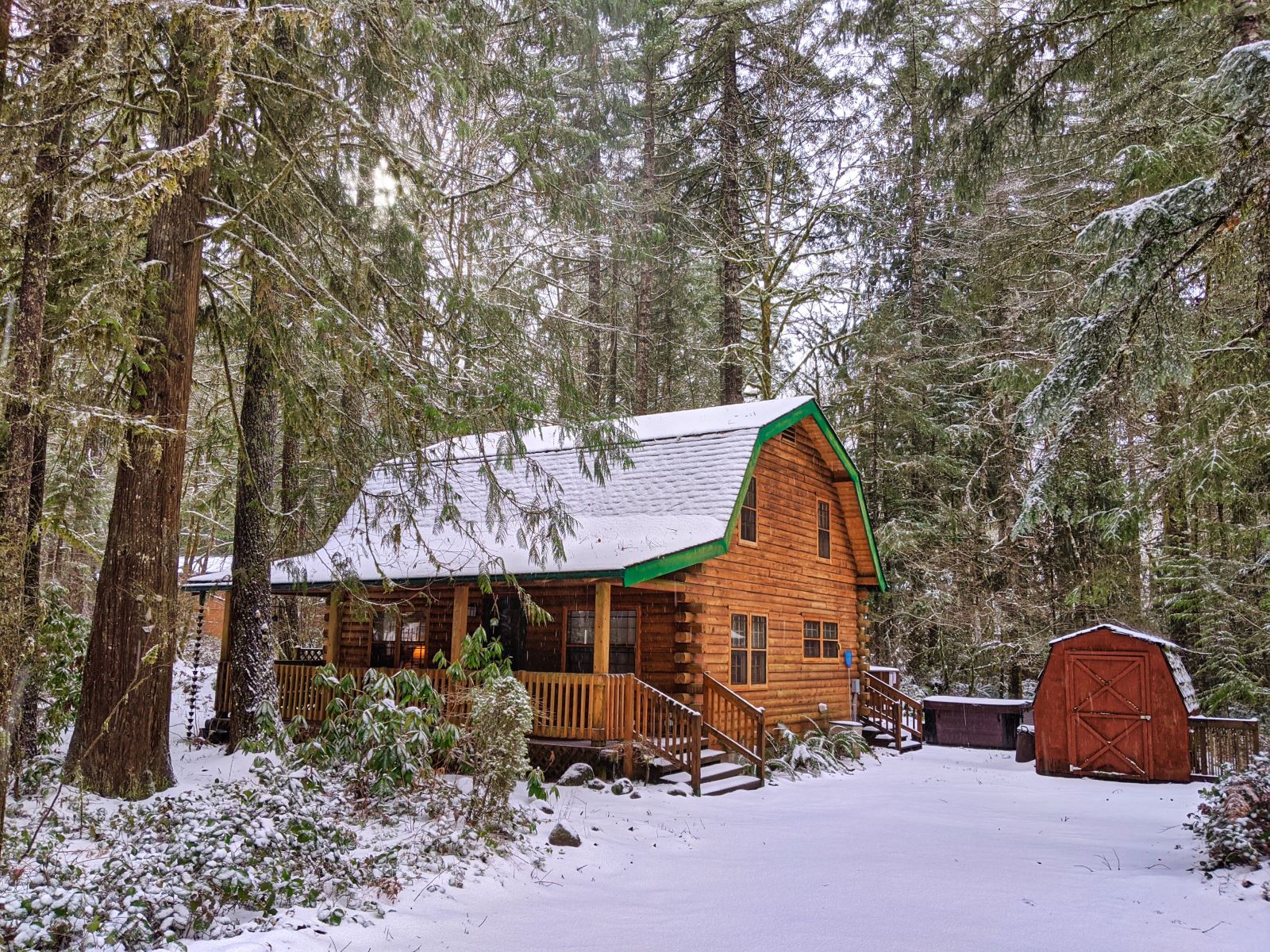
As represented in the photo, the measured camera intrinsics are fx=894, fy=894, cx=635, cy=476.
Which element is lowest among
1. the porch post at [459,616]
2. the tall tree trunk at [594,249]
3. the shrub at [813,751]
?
the shrub at [813,751]

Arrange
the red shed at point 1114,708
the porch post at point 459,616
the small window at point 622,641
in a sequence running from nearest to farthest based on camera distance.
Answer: the porch post at point 459,616 → the red shed at point 1114,708 → the small window at point 622,641

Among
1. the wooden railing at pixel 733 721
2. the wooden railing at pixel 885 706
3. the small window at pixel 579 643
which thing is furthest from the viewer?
the wooden railing at pixel 885 706

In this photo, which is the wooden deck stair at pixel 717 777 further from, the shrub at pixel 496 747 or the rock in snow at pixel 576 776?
the shrub at pixel 496 747

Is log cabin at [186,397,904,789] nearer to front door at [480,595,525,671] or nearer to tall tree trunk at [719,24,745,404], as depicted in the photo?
front door at [480,595,525,671]

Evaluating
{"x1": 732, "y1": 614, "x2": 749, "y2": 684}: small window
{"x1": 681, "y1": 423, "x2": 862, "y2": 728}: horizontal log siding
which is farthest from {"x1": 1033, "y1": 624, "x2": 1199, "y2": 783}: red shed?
{"x1": 732, "y1": 614, "x2": 749, "y2": 684}: small window

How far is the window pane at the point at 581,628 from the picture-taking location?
15102 millimetres

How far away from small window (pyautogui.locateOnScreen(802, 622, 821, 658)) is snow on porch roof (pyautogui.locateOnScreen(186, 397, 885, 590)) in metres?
3.11

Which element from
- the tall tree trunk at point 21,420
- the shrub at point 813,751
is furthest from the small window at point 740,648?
the tall tree trunk at point 21,420

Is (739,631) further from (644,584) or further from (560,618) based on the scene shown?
(644,584)

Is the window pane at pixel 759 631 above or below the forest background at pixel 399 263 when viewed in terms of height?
below

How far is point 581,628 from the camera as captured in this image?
15156mm

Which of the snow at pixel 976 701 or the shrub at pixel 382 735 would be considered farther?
the snow at pixel 976 701

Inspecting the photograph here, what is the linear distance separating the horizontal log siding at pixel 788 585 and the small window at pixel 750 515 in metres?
0.15

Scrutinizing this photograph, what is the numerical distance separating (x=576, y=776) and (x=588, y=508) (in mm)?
5173
